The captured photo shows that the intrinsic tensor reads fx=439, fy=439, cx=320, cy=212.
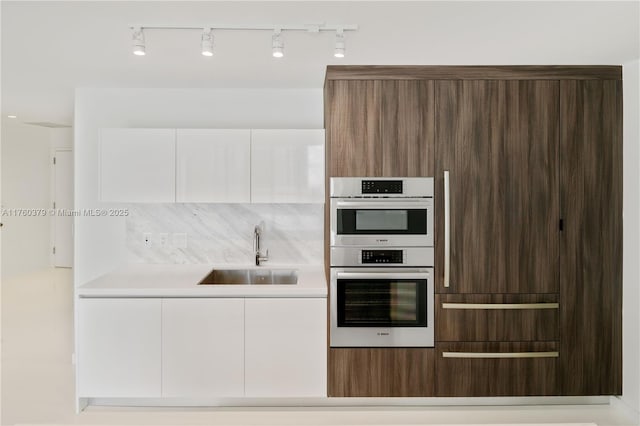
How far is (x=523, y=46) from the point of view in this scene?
251 cm

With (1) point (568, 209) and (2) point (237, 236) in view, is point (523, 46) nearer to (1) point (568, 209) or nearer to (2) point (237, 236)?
(1) point (568, 209)

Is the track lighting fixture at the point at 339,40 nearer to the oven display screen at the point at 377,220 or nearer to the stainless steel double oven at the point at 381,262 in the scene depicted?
the stainless steel double oven at the point at 381,262

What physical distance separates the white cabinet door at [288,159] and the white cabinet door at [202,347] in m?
0.89

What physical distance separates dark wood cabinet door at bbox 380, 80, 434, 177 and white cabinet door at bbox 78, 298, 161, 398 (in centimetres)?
182

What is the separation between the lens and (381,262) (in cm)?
293

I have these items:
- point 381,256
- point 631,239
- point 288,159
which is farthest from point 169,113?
point 631,239

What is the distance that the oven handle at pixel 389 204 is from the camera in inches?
115

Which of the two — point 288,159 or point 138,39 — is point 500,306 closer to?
point 288,159

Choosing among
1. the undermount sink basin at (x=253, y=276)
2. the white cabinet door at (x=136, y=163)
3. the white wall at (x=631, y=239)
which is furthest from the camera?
Result: the undermount sink basin at (x=253, y=276)

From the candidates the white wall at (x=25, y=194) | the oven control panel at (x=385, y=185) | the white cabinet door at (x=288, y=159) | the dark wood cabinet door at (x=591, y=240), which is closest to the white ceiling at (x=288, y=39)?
the dark wood cabinet door at (x=591, y=240)

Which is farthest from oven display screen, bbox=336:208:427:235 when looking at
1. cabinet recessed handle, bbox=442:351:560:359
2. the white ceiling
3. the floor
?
the floor

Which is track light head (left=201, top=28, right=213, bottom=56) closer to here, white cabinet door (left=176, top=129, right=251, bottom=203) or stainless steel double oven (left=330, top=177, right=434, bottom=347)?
white cabinet door (left=176, top=129, right=251, bottom=203)

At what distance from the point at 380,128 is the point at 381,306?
1.19m

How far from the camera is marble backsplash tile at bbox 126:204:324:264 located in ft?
12.0
